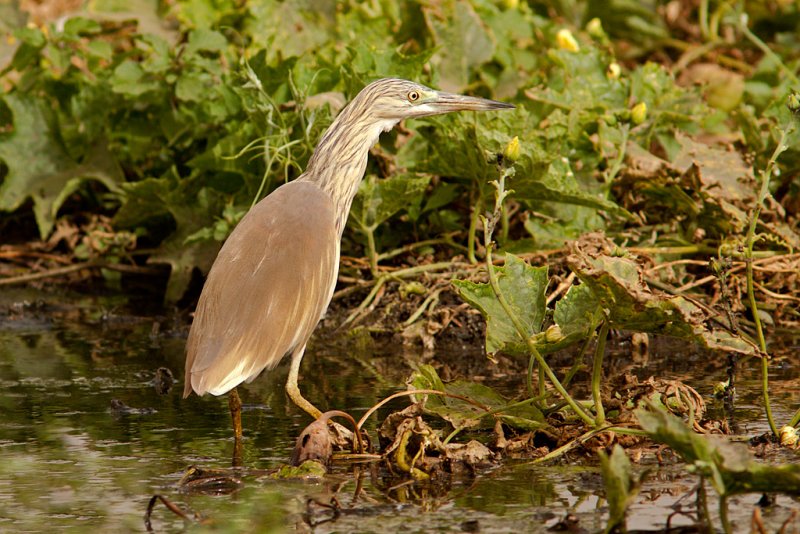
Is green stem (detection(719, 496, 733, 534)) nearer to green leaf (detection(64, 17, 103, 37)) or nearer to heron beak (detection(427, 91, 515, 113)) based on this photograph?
heron beak (detection(427, 91, 515, 113))

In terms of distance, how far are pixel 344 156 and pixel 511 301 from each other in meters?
1.33

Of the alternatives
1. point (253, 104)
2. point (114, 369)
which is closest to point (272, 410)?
point (114, 369)

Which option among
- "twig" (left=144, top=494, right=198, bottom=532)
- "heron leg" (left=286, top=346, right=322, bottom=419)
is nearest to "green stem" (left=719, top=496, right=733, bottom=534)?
"twig" (left=144, top=494, right=198, bottom=532)

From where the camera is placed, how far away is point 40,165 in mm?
7254

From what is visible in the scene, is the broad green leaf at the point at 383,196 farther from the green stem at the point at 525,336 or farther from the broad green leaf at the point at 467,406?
the green stem at the point at 525,336

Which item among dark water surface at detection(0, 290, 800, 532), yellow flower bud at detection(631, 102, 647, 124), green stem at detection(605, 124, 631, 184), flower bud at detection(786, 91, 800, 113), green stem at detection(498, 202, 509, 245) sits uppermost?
flower bud at detection(786, 91, 800, 113)

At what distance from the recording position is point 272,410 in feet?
15.7

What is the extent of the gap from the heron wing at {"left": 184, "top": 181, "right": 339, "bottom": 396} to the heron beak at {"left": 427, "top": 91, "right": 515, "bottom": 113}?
90 cm

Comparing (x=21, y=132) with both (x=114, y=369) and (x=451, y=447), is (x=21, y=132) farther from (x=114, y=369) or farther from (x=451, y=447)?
(x=451, y=447)

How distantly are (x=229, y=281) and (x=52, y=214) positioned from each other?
3.07m

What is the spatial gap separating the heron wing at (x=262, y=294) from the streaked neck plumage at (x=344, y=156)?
0.38 metres

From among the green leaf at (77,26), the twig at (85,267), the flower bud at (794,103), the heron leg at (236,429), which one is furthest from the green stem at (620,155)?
the green leaf at (77,26)

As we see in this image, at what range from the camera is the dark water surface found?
338cm

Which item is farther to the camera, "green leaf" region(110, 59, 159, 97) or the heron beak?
"green leaf" region(110, 59, 159, 97)
